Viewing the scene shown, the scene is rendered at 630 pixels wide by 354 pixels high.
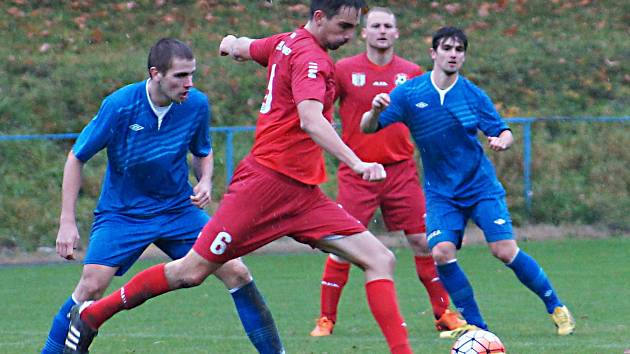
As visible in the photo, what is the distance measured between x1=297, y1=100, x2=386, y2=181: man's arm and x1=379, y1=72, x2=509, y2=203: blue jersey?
7.90 ft

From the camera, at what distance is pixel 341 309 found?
10.4m

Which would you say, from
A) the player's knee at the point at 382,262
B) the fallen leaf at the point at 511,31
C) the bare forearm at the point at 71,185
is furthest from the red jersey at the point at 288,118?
the fallen leaf at the point at 511,31

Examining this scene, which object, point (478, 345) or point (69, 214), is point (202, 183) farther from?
point (478, 345)

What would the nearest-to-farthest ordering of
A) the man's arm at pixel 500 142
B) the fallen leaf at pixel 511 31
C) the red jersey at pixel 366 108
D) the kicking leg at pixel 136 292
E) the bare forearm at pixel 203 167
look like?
1. the kicking leg at pixel 136 292
2. the bare forearm at pixel 203 167
3. the man's arm at pixel 500 142
4. the red jersey at pixel 366 108
5. the fallen leaf at pixel 511 31

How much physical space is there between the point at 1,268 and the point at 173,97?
8.55 m

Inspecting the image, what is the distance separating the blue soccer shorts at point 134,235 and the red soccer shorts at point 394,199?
2.41m

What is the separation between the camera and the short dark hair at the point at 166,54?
6602mm

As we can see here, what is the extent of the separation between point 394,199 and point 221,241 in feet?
10.2

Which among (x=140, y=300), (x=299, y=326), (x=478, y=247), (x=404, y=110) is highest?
(x=404, y=110)

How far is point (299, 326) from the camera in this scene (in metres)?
9.37

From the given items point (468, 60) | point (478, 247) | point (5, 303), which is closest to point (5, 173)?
point (5, 303)

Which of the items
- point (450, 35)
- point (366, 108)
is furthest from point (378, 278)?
point (366, 108)

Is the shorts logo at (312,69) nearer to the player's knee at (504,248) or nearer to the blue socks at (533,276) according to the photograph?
the player's knee at (504,248)

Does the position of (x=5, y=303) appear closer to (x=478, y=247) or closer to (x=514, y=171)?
(x=478, y=247)
